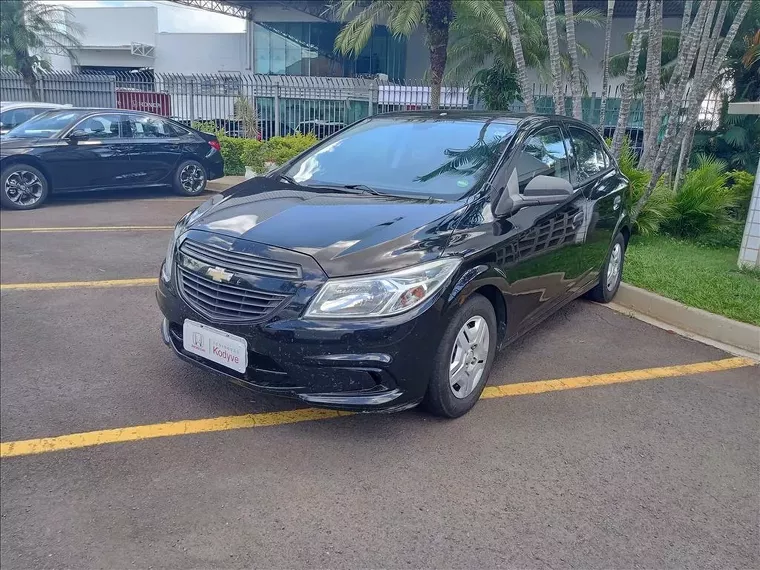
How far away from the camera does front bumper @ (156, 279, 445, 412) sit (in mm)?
2996

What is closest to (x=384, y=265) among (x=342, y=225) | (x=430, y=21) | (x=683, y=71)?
(x=342, y=225)

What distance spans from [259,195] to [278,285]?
1048 millimetres

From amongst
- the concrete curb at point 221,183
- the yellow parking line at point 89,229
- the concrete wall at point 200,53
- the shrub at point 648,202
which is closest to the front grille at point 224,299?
the yellow parking line at point 89,229

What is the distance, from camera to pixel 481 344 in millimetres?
3584

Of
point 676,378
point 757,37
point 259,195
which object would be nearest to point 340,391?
point 259,195

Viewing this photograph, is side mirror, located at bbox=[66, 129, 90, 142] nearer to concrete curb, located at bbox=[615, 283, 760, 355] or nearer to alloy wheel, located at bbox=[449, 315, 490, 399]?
concrete curb, located at bbox=[615, 283, 760, 355]

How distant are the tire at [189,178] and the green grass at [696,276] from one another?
25.1 feet

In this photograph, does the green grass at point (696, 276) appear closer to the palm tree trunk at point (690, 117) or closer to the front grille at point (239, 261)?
the palm tree trunk at point (690, 117)

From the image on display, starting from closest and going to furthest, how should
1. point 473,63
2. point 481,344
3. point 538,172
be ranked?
point 481,344, point 538,172, point 473,63

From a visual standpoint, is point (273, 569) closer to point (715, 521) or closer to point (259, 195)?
point (715, 521)

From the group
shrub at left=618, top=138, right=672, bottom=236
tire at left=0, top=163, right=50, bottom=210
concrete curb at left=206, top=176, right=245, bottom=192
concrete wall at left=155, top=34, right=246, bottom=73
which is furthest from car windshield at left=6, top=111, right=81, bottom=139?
concrete wall at left=155, top=34, right=246, bottom=73

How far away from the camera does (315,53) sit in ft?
108

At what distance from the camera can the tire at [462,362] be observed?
A: 327 centimetres

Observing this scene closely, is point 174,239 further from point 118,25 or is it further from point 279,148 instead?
point 118,25
